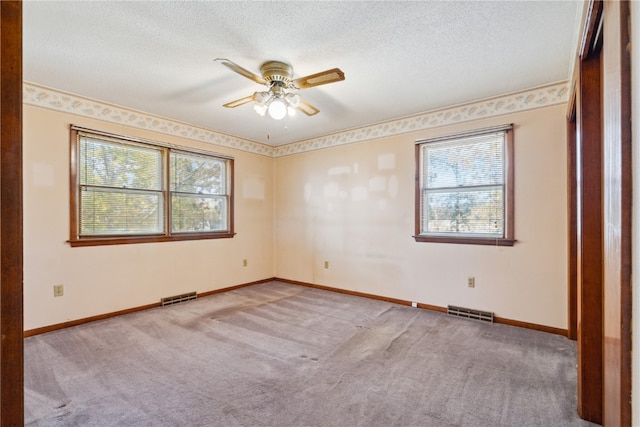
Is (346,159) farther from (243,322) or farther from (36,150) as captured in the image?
(36,150)

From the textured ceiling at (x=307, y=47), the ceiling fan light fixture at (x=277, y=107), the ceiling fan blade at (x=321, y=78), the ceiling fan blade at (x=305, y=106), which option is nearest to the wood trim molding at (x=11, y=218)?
the textured ceiling at (x=307, y=47)

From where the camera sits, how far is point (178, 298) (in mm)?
4098

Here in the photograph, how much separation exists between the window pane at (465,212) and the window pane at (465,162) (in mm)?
127

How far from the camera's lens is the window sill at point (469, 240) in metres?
3.32

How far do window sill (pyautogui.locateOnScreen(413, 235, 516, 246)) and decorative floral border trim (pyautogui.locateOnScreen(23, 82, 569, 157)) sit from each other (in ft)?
4.51

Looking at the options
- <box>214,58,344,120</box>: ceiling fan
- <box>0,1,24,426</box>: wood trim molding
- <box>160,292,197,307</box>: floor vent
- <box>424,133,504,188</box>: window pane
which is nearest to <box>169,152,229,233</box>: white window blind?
<box>160,292,197,307</box>: floor vent

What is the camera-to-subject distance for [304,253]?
513 cm

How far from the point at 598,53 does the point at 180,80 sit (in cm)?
307

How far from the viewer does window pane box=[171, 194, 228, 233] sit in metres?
4.19

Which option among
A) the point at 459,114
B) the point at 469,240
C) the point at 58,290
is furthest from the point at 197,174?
the point at 469,240

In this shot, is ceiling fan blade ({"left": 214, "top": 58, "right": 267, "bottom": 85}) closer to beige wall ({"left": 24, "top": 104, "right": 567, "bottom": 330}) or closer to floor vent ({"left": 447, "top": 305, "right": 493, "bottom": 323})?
beige wall ({"left": 24, "top": 104, "right": 567, "bottom": 330})

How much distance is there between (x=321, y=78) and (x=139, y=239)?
3.01 m

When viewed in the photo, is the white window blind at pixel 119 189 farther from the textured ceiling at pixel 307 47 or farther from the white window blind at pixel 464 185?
the white window blind at pixel 464 185

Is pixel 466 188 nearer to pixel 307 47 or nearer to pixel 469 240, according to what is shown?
pixel 469 240
